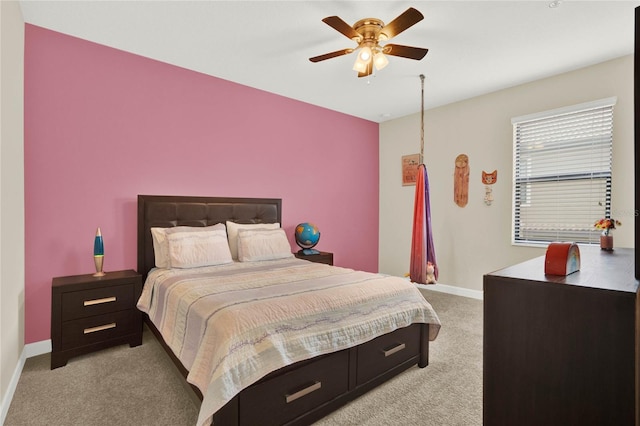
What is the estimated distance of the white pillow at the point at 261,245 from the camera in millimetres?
3311

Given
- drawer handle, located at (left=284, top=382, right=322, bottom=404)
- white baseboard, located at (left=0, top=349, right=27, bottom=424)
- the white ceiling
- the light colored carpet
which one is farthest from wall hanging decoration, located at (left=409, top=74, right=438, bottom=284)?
white baseboard, located at (left=0, top=349, right=27, bottom=424)

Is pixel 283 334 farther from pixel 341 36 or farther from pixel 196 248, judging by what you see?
pixel 341 36

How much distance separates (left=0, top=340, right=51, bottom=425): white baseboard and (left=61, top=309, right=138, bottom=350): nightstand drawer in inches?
11.5

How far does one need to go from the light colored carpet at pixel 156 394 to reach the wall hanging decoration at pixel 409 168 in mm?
2842

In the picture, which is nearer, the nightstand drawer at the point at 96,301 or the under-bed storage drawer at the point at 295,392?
the under-bed storage drawer at the point at 295,392

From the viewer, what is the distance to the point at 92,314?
2586mm

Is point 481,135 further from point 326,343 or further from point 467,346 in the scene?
point 326,343

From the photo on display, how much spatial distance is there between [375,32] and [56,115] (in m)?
2.77

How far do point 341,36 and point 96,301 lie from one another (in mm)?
3023

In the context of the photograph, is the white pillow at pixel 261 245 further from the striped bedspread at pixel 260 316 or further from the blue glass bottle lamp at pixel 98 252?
the blue glass bottle lamp at pixel 98 252

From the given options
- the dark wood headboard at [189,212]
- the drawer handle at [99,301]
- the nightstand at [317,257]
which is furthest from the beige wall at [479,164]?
the drawer handle at [99,301]

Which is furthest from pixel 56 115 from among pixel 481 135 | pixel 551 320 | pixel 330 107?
pixel 481 135

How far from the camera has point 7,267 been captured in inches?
80.6

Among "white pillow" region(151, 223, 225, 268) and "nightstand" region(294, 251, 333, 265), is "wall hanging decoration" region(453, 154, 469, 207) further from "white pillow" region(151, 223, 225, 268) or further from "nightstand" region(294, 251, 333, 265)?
"white pillow" region(151, 223, 225, 268)
